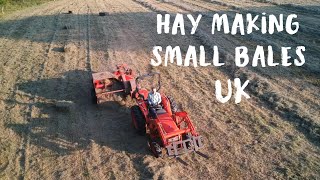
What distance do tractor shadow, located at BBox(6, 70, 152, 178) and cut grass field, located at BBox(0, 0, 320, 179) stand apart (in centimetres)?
3

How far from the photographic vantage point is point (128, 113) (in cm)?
1241

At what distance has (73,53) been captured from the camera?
719 inches

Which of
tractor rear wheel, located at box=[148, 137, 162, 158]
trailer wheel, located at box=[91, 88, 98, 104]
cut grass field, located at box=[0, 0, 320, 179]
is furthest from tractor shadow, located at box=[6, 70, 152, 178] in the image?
tractor rear wheel, located at box=[148, 137, 162, 158]

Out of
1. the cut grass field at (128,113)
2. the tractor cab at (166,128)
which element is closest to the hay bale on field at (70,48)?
the cut grass field at (128,113)

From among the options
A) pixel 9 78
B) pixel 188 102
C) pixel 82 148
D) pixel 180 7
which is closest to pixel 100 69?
pixel 9 78

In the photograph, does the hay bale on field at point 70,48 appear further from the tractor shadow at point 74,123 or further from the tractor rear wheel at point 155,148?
the tractor rear wheel at point 155,148

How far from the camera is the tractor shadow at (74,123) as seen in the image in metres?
10.7

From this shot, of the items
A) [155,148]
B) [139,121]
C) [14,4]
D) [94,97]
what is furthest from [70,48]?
[14,4]

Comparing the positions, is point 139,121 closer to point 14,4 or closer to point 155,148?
point 155,148

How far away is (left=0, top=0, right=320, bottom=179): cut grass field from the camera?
9.68 meters

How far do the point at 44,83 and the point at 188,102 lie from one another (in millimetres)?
5988

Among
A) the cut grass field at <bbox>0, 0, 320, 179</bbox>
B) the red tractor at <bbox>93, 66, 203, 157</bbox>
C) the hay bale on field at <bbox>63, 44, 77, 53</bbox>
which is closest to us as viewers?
the red tractor at <bbox>93, 66, 203, 157</bbox>

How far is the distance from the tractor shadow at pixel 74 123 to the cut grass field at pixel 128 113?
0.03 metres

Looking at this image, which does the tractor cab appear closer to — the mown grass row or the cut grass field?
the cut grass field
